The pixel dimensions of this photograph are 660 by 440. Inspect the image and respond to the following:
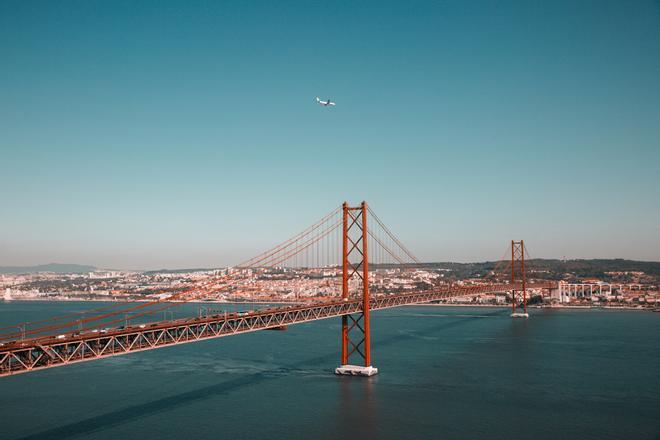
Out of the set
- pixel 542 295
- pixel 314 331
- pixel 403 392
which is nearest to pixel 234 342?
pixel 314 331

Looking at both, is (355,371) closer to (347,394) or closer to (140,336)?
(347,394)

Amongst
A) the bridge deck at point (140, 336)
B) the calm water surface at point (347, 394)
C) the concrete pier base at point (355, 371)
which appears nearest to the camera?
the bridge deck at point (140, 336)

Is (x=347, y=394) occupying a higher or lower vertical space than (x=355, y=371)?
lower

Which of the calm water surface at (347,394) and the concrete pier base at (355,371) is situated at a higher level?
the concrete pier base at (355,371)

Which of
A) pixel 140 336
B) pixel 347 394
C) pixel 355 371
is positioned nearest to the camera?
pixel 140 336

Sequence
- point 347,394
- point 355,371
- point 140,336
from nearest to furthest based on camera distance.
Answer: point 140,336, point 347,394, point 355,371

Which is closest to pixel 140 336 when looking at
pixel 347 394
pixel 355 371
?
pixel 347 394

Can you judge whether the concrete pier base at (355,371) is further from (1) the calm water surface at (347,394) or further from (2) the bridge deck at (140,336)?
(2) the bridge deck at (140,336)

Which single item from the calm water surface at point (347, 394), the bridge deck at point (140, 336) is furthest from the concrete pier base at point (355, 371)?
the bridge deck at point (140, 336)
